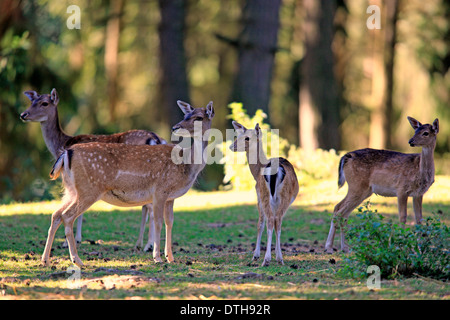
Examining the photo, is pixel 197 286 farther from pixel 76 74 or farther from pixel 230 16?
pixel 230 16

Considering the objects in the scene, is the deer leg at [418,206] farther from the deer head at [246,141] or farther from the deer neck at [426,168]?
the deer head at [246,141]

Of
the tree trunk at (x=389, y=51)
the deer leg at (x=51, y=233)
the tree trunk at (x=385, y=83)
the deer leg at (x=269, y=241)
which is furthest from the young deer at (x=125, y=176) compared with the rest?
the tree trunk at (x=389, y=51)

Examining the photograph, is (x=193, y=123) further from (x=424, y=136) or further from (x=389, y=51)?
(x=389, y=51)

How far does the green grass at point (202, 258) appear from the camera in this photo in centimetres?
696

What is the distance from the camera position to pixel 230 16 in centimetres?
3184

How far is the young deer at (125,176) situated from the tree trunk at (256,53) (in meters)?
11.2

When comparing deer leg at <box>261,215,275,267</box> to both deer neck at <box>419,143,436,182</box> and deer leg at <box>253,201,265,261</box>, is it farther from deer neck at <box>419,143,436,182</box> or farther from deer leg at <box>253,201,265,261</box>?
deer neck at <box>419,143,436,182</box>

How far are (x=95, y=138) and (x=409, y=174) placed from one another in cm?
502

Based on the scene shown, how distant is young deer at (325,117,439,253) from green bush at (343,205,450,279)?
105 inches

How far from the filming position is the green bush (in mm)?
7621

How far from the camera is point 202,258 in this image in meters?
9.59

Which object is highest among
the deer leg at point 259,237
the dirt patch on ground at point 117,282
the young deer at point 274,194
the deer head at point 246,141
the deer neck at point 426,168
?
the deer head at point 246,141

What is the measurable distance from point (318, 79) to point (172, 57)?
4826mm
